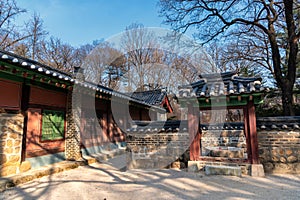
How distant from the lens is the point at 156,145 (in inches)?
210

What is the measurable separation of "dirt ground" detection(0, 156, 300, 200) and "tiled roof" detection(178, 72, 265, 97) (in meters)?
1.89

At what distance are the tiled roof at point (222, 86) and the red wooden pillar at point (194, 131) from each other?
439mm

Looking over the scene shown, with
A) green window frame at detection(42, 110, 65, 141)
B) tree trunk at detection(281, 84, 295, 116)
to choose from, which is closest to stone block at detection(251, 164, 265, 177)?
tree trunk at detection(281, 84, 295, 116)

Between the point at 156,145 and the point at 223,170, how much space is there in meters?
1.83

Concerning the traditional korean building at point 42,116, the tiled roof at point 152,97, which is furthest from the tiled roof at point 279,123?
the tiled roof at point 152,97

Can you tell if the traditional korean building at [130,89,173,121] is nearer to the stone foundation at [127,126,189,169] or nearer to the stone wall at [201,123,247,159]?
the stone wall at [201,123,247,159]

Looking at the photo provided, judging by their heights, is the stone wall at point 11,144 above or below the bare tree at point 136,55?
below

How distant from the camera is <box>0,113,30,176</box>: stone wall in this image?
4.19 m

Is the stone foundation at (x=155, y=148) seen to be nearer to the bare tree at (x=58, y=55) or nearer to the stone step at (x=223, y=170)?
the stone step at (x=223, y=170)

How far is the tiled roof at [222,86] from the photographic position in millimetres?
4219

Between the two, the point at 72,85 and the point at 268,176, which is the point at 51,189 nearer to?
the point at 72,85

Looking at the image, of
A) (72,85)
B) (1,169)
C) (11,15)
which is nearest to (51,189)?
(1,169)

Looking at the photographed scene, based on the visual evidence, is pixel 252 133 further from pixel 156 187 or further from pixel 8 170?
pixel 8 170

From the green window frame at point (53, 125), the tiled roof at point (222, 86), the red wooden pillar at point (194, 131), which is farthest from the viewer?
the green window frame at point (53, 125)
